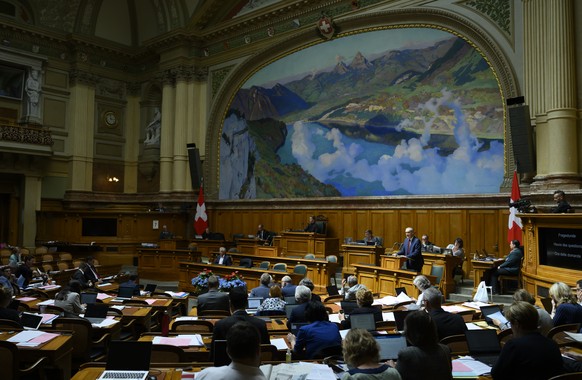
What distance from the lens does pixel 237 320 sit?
437 cm

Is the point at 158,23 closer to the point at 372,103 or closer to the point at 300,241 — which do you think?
the point at 372,103

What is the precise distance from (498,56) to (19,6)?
18.7m

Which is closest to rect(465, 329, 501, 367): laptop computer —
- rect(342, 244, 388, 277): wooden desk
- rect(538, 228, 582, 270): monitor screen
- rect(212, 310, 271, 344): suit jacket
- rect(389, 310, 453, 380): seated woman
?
rect(389, 310, 453, 380): seated woman

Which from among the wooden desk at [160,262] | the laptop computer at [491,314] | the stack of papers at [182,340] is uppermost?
the laptop computer at [491,314]

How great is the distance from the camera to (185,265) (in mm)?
13547

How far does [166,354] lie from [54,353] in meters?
1.09

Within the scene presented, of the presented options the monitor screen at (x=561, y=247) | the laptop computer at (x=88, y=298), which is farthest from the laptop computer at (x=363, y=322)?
the monitor screen at (x=561, y=247)

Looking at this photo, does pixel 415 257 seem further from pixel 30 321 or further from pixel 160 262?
pixel 160 262

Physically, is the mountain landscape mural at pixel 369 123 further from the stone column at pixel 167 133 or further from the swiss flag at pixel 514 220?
the stone column at pixel 167 133

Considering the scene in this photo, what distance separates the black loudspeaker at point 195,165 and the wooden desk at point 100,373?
15947 millimetres

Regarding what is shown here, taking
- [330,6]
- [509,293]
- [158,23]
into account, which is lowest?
[509,293]

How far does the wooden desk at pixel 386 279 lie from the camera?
9508 millimetres

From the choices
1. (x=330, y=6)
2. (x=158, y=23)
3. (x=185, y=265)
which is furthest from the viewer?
(x=158, y=23)

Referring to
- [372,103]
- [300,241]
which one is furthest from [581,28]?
[300,241]
